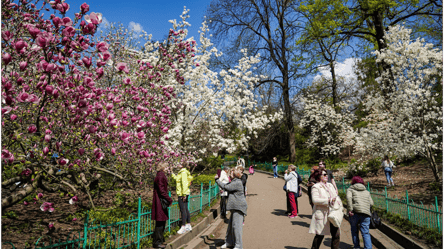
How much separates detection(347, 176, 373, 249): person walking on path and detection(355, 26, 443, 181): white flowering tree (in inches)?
265

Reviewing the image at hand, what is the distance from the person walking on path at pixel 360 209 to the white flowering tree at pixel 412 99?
6.73 metres

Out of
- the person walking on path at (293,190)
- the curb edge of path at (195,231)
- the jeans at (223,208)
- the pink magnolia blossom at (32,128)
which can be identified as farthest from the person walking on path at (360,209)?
the pink magnolia blossom at (32,128)

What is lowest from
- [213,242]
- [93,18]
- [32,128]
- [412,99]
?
[213,242]

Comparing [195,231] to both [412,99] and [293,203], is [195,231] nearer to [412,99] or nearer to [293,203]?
[293,203]

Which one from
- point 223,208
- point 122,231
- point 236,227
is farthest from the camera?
point 223,208

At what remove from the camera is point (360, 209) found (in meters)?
6.05

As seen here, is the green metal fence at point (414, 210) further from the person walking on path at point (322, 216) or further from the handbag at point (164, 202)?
the handbag at point (164, 202)

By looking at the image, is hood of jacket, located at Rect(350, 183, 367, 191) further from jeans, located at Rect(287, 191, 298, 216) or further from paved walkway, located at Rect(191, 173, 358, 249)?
jeans, located at Rect(287, 191, 298, 216)

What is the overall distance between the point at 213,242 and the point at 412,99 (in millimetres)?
9755

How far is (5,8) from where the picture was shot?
4312 mm

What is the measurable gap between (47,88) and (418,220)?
7939mm

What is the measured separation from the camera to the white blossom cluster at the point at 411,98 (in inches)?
439

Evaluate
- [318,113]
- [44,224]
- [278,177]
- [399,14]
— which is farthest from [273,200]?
[318,113]

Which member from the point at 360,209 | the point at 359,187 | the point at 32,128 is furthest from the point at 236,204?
the point at 32,128
